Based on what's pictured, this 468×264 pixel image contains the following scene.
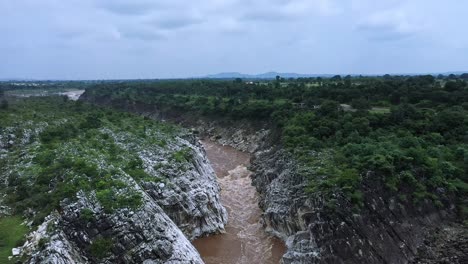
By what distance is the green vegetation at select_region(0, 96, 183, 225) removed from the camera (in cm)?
2224

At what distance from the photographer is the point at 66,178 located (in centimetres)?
2414

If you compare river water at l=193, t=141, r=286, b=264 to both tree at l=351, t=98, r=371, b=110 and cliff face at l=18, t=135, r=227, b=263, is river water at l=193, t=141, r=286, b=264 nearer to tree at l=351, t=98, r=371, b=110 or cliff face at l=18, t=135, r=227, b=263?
cliff face at l=18, t=135, r=227, b=263

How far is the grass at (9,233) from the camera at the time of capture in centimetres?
1767

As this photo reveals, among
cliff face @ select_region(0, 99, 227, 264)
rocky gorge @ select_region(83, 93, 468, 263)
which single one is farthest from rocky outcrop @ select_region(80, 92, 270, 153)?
rocky gorge @ select_region(83, 93, 468, 263)

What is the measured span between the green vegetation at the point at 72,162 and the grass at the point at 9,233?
79 centimetres

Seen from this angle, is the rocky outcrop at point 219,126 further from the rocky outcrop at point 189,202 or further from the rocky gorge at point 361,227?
the rocky gorge at point 361,227

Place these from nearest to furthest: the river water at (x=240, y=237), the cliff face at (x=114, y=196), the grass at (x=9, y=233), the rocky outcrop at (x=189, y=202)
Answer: the grass at (x=9, y=233) → the cliff face at (x=114, y=196) → the river water at (x=240, y=237) → the rocky outcrop at (x=189, y=202)

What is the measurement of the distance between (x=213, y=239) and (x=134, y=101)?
76475 mm

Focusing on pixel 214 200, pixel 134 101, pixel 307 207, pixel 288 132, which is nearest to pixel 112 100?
pixel 134 101

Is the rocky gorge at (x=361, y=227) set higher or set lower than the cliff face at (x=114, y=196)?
lower

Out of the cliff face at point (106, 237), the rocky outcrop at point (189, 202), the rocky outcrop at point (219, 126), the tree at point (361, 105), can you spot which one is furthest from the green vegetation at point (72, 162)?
the tree at point (361, 105)

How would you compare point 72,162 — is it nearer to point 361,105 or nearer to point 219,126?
point 361,105

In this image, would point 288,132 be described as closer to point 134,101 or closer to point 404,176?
point 404,176

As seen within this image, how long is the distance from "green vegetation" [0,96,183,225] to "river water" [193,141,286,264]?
6.85 meters
